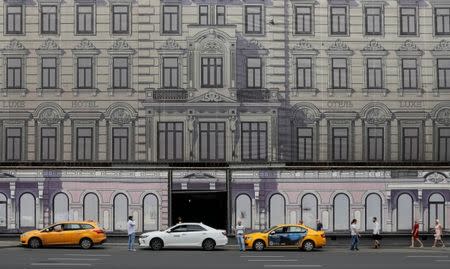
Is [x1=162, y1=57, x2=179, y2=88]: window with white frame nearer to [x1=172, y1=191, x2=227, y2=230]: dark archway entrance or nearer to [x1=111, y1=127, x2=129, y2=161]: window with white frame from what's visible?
[x1=111, y1=127, x2=129, y2=161]: window with white frame

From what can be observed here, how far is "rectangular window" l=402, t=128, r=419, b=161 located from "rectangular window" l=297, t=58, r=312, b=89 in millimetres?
5808

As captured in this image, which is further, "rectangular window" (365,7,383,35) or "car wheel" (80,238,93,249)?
"rectangular window" (365,7,383,35)

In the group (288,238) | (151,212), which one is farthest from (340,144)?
(151,212)

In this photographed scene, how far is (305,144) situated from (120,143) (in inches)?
389

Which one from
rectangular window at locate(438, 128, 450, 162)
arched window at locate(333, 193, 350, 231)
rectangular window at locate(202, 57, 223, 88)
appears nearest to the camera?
arched window at locate(333, 193, 350, 231)

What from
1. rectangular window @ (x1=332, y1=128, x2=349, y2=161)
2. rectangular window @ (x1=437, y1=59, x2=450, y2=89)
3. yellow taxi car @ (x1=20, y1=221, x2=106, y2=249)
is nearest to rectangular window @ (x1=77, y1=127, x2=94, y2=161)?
yellow taxi car @ (x1=20, y1=221, x2=106, y2=249)

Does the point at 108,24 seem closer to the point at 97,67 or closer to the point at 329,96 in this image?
the point at 97,67

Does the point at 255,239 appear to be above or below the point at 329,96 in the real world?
below

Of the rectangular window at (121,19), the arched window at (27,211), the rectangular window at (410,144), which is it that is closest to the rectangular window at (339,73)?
the rectangular window at (410,144)

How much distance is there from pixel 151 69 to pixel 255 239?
1216cm

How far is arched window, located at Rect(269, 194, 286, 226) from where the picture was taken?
48.2 meters

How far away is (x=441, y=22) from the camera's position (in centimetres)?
4956

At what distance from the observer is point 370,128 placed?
1944 inches

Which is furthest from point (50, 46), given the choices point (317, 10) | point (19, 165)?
point (317, 10)
